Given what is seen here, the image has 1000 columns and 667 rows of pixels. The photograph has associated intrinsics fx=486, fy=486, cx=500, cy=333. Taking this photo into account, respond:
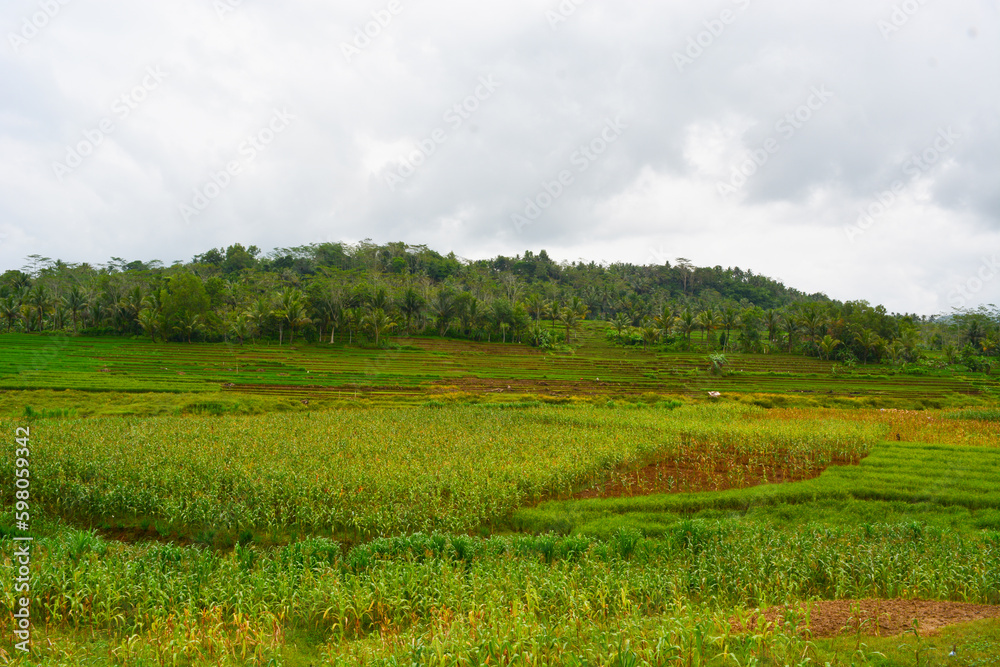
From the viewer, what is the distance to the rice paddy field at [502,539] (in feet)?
18.2

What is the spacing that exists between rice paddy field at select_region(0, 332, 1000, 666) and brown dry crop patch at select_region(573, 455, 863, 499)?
12 centimetres

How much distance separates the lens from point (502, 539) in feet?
29.8

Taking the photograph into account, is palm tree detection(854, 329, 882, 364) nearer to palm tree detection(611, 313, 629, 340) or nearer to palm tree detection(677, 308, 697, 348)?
palm tree detection(677, 308, 697, 348)

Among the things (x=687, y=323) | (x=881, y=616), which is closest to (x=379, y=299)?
(x=687, y=323)

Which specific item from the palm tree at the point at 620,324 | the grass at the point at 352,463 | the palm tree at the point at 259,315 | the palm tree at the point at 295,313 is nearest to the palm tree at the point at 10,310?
the palm tree at the point at 259,315

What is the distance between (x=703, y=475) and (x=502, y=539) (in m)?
8.35

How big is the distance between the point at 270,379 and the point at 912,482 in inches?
1463

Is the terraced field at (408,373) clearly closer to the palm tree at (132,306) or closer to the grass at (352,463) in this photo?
the palm tree at (132,306)

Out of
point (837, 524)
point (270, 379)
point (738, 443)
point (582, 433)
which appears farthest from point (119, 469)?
point (270, 379)

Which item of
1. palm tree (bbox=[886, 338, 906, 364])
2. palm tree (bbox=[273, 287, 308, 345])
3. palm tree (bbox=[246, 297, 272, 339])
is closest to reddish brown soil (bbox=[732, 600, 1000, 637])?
palm tree (bbox=[273, 287, 308, 345])

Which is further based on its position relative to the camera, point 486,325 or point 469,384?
point 486,325

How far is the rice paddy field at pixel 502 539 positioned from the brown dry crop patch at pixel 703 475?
12cm

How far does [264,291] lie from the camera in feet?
256

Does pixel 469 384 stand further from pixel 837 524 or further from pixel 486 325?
pixel 486 325
